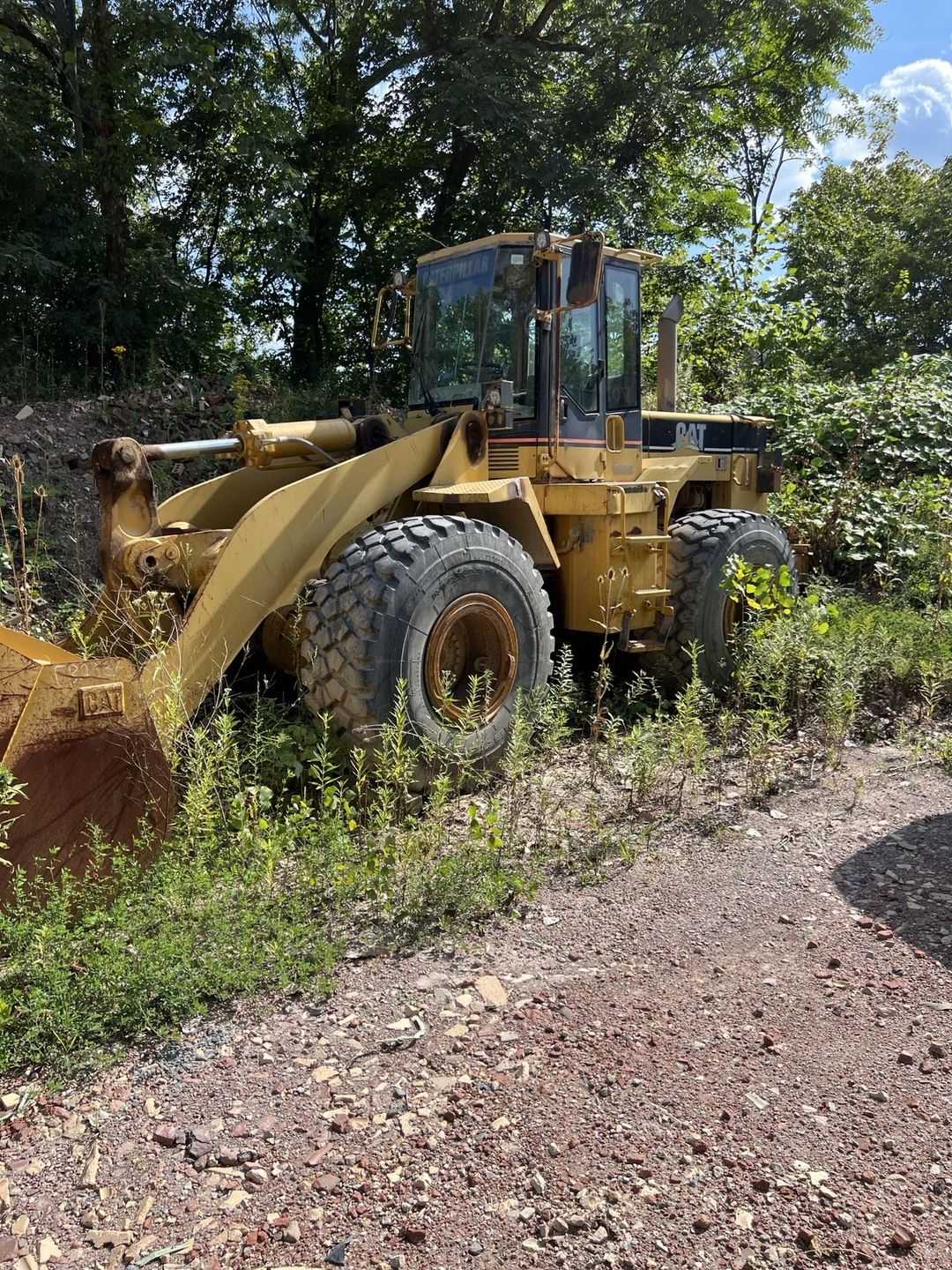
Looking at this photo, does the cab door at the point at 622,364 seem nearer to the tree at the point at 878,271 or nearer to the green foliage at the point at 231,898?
the green foliage at the point at 231,898

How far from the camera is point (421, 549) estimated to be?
475 cm

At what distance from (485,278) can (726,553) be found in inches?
95.7

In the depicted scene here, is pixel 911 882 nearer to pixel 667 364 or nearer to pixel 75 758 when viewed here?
pixel 75 758

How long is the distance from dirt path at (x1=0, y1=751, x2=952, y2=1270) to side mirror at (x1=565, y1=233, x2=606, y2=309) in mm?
3157

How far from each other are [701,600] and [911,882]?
2.86 m

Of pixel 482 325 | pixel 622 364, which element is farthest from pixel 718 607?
pixel 482 325

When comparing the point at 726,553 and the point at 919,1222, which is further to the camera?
the point at 726,553

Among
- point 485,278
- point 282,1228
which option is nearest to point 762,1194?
point 282,1228

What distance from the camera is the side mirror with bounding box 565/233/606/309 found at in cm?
519

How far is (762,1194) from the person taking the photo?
7.82 feet

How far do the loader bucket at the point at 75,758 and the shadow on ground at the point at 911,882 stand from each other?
2750mm

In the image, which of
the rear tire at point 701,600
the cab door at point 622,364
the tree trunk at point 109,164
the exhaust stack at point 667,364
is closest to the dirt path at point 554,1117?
the rear tire at point 701,600

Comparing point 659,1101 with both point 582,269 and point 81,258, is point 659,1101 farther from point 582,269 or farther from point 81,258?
point 81,258

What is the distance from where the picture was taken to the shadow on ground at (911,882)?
12.1ft
